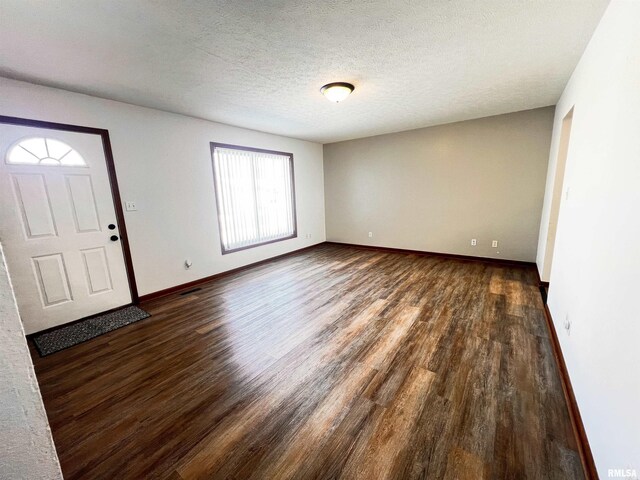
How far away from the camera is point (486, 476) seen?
1.23 meters

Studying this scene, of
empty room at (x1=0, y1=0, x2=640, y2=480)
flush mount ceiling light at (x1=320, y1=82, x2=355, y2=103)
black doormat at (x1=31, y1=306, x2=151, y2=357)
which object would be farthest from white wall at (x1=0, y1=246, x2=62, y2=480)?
flush mount ceiling light at (x1=320, y1=82, x2=355, y2=103)

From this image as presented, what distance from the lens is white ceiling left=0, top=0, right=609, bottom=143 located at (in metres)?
1.61

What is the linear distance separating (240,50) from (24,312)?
128 inches

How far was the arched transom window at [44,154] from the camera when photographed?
96.7 inches

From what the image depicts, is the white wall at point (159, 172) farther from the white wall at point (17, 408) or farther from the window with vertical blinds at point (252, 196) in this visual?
the white wall at point (17, 408)

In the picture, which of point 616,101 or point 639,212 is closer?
point 639,212

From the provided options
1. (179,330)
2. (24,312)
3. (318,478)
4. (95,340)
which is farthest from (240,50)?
(24,312)

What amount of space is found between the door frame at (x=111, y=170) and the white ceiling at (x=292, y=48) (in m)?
0.38

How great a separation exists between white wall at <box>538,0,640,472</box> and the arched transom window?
4.41 meters

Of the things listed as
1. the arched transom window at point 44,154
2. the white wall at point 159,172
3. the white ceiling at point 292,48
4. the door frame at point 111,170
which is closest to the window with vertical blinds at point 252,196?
the white wall at point 159,172

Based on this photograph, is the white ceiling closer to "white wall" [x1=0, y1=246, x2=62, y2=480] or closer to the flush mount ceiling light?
the flush mount ceiling light

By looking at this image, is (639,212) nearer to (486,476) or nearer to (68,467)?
(486,476)

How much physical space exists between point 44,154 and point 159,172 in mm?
1055

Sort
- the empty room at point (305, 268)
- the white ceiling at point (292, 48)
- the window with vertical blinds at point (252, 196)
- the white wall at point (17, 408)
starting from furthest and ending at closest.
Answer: the window with vertical blinds at point (252, 196) → the white ceiling at point (292, 48) → the empty room at point (305, 268) → the white wall at point (17, 408)
